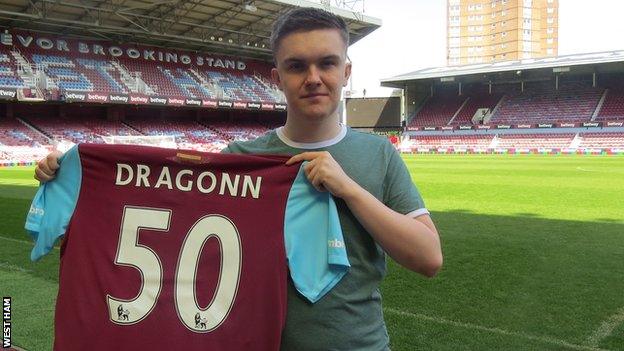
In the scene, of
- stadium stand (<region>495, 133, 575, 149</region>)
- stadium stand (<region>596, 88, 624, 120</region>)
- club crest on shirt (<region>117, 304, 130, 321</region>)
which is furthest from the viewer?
stadium stand (<region>596, 88, 624, 120</region>)

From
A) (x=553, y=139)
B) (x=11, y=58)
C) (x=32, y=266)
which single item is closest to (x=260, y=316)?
(x=32, y=266)

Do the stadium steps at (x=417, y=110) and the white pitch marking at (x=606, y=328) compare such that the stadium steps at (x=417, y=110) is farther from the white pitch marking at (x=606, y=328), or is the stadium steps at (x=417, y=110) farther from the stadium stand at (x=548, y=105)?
the white pitch marking at (x=606, y=328)

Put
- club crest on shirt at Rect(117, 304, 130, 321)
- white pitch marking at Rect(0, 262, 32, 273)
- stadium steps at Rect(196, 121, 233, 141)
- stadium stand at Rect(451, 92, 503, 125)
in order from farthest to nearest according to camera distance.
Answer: stadium stand at Rect(451, 92, 503, 125) < stadium steps at Rect(196, 121, 233, 141) < white pitch marking at Rect(0, 262, 32, 273) < club crest on shirt at Rect(117, 304, 130, 321)

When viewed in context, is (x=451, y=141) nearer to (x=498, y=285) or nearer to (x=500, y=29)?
(x=498, y=285)

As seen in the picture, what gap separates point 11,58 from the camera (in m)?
32.6

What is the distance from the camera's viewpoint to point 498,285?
5.39 m

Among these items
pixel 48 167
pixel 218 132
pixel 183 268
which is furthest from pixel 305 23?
pixel 218 132

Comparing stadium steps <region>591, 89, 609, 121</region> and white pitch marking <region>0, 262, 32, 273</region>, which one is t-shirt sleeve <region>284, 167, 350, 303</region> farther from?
stadium steps <region>591, 89, 609, 121</region>

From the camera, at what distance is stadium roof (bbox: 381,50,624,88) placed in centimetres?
3981

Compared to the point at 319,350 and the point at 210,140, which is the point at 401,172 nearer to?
the point at 319,350

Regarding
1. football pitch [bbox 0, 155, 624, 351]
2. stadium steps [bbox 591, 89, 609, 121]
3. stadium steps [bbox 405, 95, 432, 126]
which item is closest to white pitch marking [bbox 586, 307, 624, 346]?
football pitch [bbox 0, 155, 624, 351]

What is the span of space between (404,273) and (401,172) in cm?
450

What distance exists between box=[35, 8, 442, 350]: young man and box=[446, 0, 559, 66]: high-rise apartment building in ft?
328

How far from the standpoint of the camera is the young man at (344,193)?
158 cm
